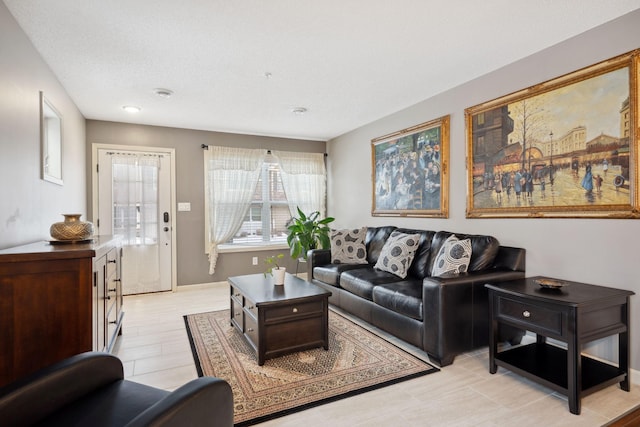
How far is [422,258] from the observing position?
11.6ft

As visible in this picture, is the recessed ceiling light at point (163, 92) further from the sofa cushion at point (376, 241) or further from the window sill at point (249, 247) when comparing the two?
the sofa cushion at point (376, 241)

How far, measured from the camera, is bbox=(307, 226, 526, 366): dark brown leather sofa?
253cm

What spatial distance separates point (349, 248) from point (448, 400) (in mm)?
2368

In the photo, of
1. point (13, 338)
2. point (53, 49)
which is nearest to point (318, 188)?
point (53, 49)

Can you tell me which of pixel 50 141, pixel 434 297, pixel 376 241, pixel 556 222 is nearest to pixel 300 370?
pixel 434 297

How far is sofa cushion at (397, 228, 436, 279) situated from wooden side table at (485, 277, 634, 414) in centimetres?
101

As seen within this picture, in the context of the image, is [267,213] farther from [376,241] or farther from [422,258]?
[422,258]

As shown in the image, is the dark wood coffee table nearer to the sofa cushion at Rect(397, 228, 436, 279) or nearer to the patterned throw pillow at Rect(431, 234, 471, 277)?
the patterned throw pillow at Rect(431, 234, 471, 277)

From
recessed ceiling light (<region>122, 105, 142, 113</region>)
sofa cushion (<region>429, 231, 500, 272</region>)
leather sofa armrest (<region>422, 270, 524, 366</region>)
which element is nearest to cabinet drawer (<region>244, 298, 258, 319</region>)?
leather sofa armrest (<region>422, 270, 524, 366</region>)

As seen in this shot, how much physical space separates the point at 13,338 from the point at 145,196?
11.5 ft

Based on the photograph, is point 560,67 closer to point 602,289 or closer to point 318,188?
point 602,289

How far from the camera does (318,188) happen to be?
6059 millimetres

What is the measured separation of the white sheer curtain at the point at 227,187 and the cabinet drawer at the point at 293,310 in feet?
9.49

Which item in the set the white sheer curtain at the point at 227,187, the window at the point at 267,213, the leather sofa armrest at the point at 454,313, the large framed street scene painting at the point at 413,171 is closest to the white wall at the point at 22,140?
the white sheer curtain at the point at 227,187
